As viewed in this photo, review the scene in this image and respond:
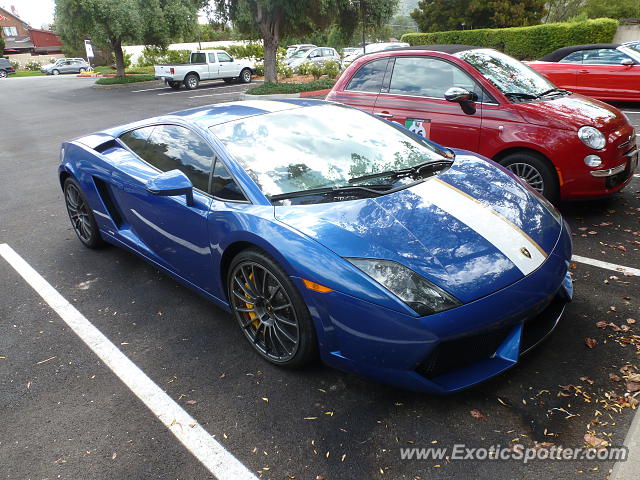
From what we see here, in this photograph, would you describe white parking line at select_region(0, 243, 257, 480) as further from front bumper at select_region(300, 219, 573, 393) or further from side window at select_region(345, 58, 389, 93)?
side window at select_region(345, 58, 389, 93)

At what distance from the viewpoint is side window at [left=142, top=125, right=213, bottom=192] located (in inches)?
123

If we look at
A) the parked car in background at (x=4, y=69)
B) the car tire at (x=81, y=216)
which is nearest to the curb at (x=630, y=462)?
the car tire at (x=81, y=216)

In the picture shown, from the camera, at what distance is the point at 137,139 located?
3861mm

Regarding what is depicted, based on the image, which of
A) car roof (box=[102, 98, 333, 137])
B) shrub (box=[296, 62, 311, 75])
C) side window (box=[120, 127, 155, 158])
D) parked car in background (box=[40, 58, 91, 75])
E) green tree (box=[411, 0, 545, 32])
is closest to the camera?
car roof (box=[102, 98, 333, 137])

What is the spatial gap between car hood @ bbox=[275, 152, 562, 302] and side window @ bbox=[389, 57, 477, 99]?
8.35 feet

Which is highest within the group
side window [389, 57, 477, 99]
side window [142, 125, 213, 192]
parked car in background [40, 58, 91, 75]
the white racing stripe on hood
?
parked car in background [40, 58, 91, 75]

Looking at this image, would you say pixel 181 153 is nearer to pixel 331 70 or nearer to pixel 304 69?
pixel 331 70

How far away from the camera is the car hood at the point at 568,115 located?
452 cm

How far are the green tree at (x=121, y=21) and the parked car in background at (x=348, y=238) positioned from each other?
71.0 feet

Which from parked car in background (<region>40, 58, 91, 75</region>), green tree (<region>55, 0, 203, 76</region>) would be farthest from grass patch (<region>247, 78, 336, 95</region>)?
parked car in background (<region>40, 58, 91, 75</region>)

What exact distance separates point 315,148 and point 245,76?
22.9 metres

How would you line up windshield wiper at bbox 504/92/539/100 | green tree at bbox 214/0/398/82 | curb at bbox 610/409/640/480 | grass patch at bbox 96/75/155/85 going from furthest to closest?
grass patch at bbox 96/75/155/85 → green tree at bbox 214/0/398/82 → windshield wiper at bbox 504/92/539/100 → curb at bbox 610/409/640/480

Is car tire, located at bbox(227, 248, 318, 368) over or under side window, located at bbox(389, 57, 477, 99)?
under

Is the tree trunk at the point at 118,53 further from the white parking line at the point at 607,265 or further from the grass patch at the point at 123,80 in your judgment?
the white parking line at the point at 607,265
